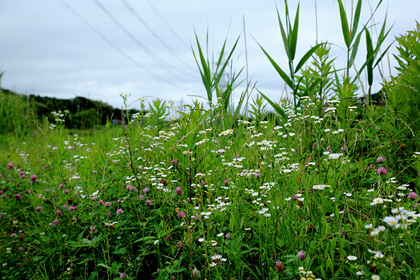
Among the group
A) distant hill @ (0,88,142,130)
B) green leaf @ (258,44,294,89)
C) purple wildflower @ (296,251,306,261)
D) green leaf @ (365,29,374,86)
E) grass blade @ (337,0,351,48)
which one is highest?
grass blade @ (337,0,351,48)

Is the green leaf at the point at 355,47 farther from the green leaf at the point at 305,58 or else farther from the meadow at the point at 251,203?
the green leaf at the point at 305,58

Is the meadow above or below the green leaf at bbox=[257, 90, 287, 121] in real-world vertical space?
below

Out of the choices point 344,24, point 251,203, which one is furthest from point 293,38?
point 251,203

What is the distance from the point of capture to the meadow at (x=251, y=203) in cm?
189

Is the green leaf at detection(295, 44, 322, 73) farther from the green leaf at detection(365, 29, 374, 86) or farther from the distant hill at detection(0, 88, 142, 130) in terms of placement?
the distant hill at detection(0, 88, 142, 130)

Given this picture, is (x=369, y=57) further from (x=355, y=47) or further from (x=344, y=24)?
(x=344, y=24)

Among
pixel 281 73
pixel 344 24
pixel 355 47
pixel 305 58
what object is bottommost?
pixel 281 73

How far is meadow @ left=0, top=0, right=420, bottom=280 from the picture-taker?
1.89 meters

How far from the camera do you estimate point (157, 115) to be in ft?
14.0

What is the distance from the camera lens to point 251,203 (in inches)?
98.6

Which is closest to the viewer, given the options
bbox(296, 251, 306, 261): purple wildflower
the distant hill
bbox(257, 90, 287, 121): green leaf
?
bbox(296, 251, 306, 261): purple wildflower

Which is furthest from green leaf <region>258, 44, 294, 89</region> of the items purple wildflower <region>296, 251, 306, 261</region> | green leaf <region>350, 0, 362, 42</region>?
purple wildflower <region>296, 251, 306, 261</region>

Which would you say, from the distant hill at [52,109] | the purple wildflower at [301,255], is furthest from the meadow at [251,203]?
the distant hill at [52,109]

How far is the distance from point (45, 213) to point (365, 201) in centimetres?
292
